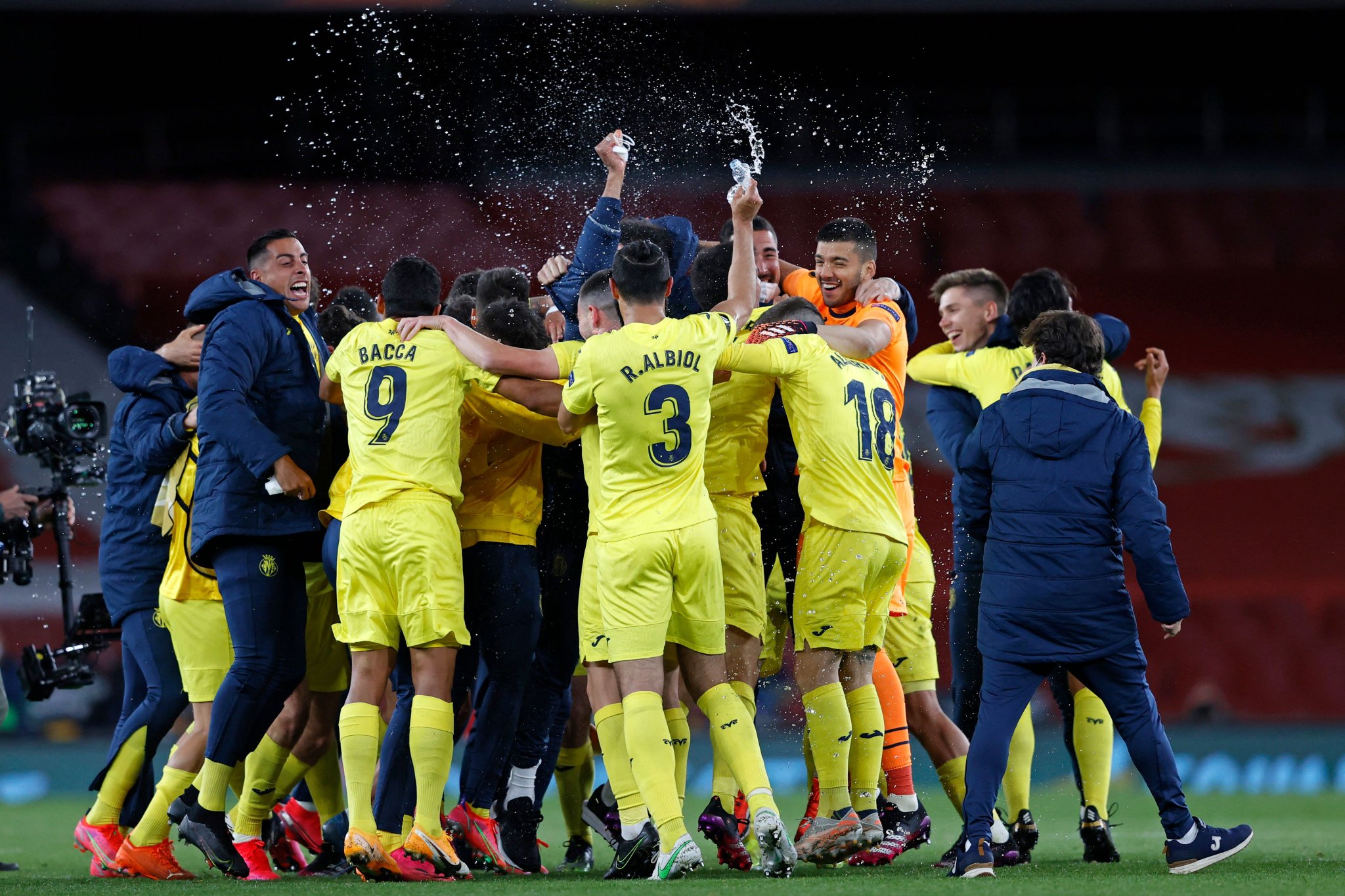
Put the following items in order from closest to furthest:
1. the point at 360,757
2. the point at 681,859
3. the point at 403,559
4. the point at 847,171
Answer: the point at 681,859, the point at 360,757, the point at 403,559, the point at 847,171

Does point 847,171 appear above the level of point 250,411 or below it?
above

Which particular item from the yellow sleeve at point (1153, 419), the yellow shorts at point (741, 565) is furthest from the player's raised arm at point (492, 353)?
the yellow sleeve at point (1153, 419)

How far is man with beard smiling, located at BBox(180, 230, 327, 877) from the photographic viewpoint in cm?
585

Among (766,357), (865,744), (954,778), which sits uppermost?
(766,357)

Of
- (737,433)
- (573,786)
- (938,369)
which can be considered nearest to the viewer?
(737,433)

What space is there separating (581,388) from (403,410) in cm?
77

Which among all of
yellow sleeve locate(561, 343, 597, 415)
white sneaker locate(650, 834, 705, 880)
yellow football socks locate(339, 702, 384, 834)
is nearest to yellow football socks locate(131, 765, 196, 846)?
yellow football socks locate(339, 702, 384, 834)

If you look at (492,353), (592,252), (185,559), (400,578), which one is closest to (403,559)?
(400,578)

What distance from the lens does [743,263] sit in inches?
240

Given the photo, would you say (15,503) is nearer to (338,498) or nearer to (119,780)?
(119,780)

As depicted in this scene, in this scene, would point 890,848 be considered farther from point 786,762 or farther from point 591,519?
point 786,762

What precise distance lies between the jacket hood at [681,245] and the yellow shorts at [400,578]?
2080mm

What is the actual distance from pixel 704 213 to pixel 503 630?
1179cm

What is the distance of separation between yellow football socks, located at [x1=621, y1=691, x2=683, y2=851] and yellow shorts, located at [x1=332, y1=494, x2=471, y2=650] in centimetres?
81
